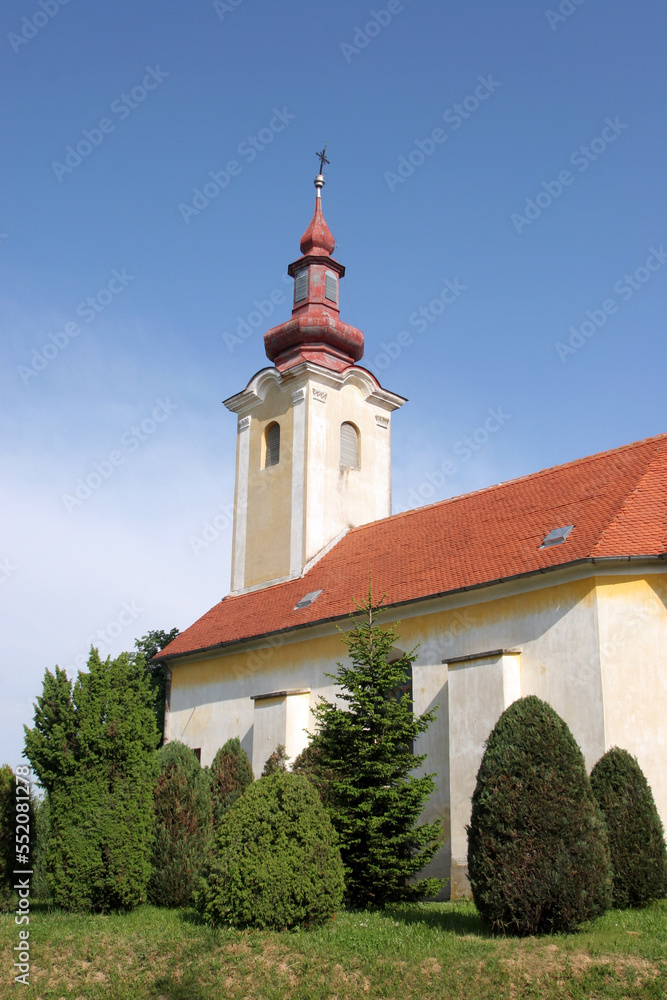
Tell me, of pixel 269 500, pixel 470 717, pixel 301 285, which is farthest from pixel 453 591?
pixel 301 285

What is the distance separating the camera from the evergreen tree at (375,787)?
12773 millimetres

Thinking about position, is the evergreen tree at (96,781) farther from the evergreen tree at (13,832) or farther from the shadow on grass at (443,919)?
the shadow on grass at (443,919)

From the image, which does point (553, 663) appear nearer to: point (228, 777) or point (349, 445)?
point (228, 777)

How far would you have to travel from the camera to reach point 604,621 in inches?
600

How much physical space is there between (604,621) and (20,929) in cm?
949

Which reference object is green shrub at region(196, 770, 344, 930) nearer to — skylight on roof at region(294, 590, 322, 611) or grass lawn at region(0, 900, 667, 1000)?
grass lawn at region(0, 900, 667, 1000)

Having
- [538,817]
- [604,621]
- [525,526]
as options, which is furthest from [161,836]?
[525,526]

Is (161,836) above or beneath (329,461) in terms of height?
beneath

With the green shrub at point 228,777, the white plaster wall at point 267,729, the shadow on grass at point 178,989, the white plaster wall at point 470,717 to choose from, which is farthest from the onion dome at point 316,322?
the shadow on grass at point 178,989

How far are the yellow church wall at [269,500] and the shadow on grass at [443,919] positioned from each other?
13530mm

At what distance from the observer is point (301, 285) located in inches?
1144

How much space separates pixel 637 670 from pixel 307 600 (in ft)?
30.2

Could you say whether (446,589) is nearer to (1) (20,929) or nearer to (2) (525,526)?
(2) (525,526)

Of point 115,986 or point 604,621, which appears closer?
point 115,986
